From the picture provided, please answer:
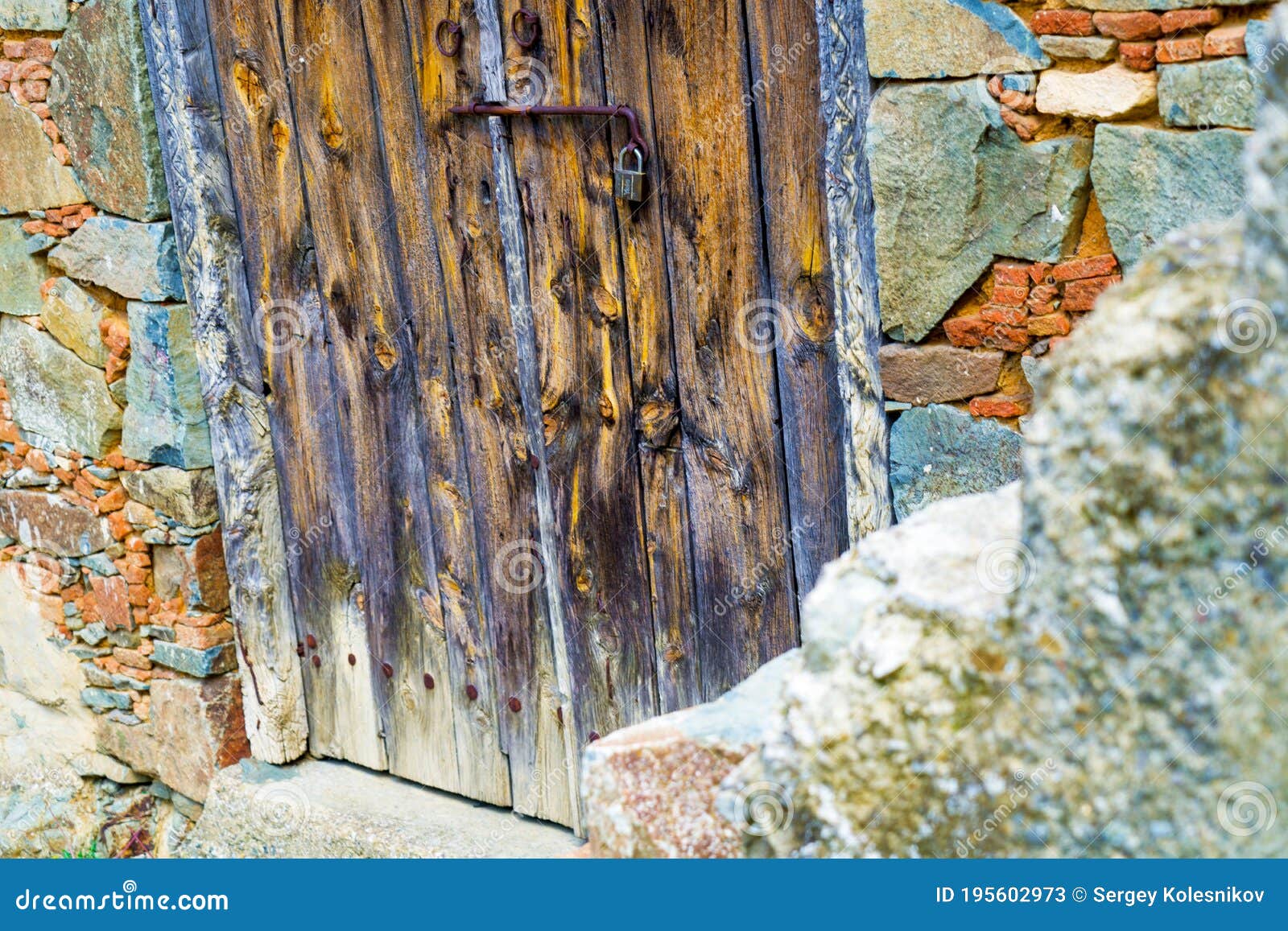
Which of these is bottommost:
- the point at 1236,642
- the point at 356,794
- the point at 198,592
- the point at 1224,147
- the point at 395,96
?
the point at 356,794

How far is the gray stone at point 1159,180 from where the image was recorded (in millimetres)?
1590

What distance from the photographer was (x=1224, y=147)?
1581 mm

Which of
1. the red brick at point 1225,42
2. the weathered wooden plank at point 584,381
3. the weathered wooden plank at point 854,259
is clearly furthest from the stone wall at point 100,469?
the red brick at point 1225,42

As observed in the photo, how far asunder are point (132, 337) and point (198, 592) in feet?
1.99

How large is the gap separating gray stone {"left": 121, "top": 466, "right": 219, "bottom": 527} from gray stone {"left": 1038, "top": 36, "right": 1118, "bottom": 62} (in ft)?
6.99

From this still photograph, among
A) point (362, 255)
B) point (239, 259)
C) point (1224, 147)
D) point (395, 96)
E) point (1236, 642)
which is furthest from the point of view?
point (239, 259)

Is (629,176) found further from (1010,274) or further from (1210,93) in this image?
(1210,93)

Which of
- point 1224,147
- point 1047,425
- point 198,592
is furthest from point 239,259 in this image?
point 1047,425

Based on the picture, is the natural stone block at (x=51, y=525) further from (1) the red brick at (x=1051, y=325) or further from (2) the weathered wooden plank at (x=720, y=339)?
(1) the red brick at (x=1051, y=325)

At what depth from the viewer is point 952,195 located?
1.85 metres

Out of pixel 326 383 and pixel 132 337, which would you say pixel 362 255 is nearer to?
pixel 326 383

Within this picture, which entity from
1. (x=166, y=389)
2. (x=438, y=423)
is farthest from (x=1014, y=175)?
(x=166, y=389)

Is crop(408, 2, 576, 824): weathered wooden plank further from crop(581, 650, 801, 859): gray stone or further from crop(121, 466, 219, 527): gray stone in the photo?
crop(581, 650, 801, 859): gray stone

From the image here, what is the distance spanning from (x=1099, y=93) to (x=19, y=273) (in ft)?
8.58
